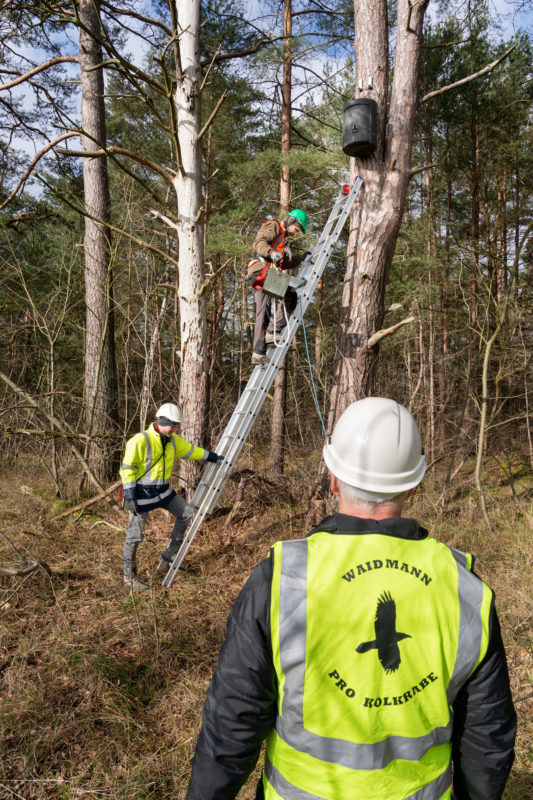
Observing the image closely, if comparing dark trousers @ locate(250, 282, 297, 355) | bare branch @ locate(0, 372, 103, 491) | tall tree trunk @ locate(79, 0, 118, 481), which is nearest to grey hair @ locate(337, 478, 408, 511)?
dark trousers @ locate(250, 282, 297, 355)

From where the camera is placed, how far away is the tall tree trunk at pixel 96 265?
23.2 ft

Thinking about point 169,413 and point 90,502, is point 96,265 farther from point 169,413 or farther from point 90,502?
point 169,413

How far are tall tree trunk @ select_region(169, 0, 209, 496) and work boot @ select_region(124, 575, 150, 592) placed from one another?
1357 millimetres

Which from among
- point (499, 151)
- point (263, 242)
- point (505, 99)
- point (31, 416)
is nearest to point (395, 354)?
point (499, 151)

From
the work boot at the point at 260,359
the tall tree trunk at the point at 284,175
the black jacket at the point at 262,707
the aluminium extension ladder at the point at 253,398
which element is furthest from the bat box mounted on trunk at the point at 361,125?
the tall tree trunk at the point at 284,175

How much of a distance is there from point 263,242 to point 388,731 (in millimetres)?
4759

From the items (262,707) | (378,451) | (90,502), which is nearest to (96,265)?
(90,502)

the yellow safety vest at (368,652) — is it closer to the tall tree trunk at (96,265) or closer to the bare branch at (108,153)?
the bare branch at (108,153)

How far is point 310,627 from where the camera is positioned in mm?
1086

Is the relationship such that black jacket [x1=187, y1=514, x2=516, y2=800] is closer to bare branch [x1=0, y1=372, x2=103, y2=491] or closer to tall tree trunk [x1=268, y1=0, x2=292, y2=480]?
bare branch [x1=0, y1=372, x2=103, y2=491]

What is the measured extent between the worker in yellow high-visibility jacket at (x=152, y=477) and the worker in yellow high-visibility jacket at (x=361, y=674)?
3.31 metres

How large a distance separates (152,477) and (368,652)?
12.0 ft

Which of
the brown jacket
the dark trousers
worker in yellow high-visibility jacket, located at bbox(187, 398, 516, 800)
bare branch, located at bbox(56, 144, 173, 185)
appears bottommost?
worker in yellow high-visibility jacket, located at bbox(187, 398, 516, 800)

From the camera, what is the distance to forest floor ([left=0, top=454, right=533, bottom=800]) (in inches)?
98.4
